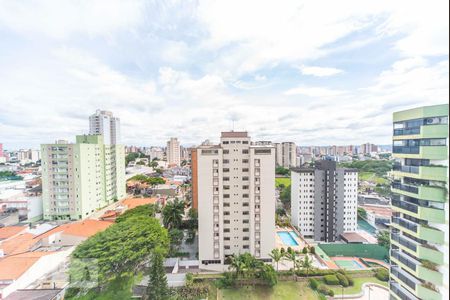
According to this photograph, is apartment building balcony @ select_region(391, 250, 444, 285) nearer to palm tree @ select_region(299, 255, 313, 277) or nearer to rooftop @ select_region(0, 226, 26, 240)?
palm tree @ select_region(299, 255, 313, 277)

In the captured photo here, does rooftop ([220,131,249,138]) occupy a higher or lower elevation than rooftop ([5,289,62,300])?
higher

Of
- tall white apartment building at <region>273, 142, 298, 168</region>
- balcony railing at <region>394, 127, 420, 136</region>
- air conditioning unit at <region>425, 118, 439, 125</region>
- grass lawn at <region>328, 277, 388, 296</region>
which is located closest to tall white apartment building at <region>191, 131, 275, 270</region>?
grass lawn at <region>328, 277, 388, 296</region>

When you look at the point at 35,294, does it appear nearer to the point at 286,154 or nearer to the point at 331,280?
the point at 331,280

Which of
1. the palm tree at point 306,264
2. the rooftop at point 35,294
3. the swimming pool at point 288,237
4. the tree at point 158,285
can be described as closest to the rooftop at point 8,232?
the rooftop at point 35,294

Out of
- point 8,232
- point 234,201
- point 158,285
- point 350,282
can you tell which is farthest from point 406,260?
point 8,232

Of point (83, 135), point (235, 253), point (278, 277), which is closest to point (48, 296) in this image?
point (235, 253)

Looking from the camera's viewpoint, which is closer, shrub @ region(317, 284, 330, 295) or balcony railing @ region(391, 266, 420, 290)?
balcony railing @ region(391, 266, 420, 290)
